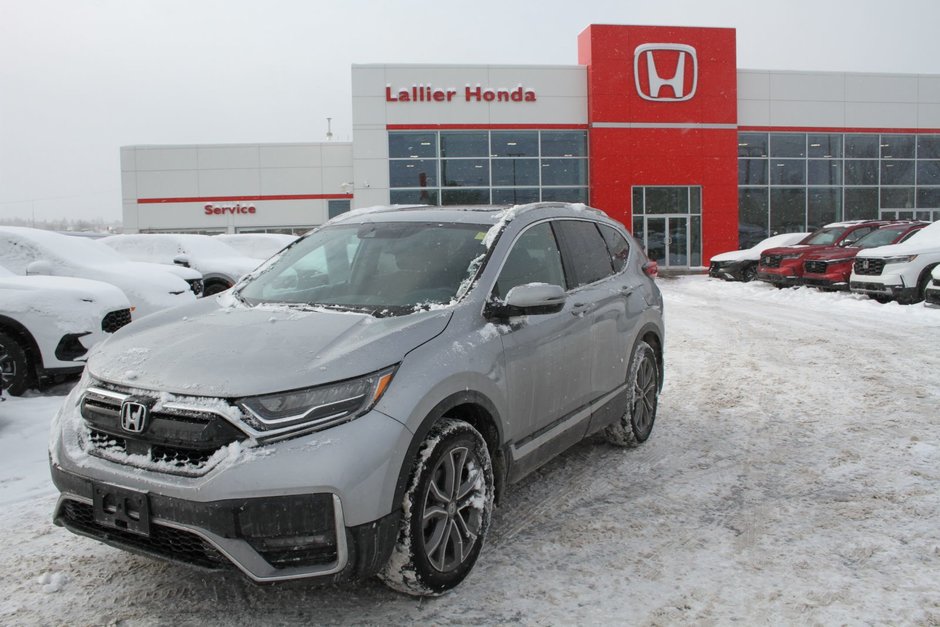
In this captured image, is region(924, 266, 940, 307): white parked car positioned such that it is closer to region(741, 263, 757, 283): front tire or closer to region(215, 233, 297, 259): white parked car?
region(741, 263, 757, 283): front tire

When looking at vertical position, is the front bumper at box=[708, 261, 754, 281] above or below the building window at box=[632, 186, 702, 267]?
below

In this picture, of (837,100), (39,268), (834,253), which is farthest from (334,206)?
(39,268)

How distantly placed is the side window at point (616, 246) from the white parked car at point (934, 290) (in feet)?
31.4

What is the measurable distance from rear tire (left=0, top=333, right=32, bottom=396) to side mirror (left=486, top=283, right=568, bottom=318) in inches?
208

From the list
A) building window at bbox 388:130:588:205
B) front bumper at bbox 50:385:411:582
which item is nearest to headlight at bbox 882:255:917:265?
front bumper at bbox 50:385:411:582

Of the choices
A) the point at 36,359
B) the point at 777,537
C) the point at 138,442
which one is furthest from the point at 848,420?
the point at 36,359

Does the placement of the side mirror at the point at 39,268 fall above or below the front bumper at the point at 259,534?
above

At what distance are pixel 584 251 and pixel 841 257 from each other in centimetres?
1383

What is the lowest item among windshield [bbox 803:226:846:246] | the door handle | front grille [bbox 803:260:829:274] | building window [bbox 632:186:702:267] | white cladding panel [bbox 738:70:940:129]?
front grille [bbox 803:260:829:274]

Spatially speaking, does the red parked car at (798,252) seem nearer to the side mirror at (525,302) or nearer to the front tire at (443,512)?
the side mirror at (525,302)

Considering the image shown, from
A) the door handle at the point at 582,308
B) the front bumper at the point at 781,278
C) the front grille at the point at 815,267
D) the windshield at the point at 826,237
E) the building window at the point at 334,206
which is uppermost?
the building window at the point at 334,206

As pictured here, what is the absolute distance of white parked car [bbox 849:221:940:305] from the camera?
45.1ft

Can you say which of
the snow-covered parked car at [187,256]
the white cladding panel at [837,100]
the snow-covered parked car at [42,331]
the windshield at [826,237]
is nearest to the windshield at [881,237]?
the windshield at [826,237]

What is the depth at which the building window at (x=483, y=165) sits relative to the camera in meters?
31.1
